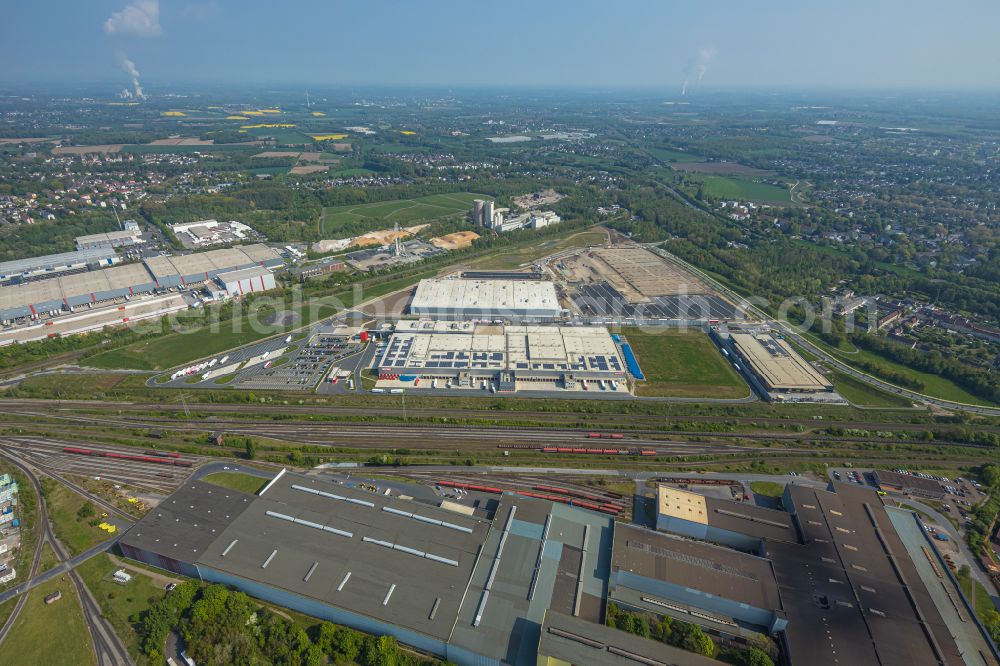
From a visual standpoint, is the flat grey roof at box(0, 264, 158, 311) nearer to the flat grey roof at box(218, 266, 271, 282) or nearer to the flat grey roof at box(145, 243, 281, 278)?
the flat grey roof at box(145, 243, 281, 278)

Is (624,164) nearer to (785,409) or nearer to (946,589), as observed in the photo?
(785,409)

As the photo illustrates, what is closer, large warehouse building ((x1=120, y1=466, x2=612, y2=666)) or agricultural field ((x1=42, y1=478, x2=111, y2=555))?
large warehouse building ((x1=120, y1=466, x2=612, y2=666))

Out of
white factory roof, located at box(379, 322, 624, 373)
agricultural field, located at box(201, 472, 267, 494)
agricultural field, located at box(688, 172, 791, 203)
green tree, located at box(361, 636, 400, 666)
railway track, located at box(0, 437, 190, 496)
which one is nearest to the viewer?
green tree, located at box(361, 636, 400, 666)

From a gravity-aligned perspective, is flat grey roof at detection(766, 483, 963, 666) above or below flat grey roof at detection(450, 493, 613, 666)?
above

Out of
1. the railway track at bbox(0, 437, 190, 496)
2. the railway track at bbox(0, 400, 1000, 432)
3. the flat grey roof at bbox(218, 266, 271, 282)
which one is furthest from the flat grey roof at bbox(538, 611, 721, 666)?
the flat grey roof at bbox(218, 266, 271, 282)

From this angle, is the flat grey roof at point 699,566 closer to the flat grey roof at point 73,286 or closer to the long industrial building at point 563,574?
the long industrial building at point 563,574

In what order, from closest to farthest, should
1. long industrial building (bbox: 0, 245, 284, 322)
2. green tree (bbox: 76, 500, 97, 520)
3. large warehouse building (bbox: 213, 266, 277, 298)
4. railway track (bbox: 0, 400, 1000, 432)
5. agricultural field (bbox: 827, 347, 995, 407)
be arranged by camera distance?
green tree (bbox: 76, 500, 97, 520) → railway track (bbox: 0, 400, 1000, 432) → agricultural field (bbox: 827, 347, 995, 407) → long industrial building (bbox: 0, 245, 284, 322) → large warehouse building (bbox: 213, 266, 277, 298)

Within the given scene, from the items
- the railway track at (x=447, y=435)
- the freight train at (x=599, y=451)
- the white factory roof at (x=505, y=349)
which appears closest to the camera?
the freight train at (x=599, y=451)

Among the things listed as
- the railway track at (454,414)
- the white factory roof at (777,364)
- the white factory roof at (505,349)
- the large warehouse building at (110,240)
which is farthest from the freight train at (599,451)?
the large warehouse building at (110,240)
